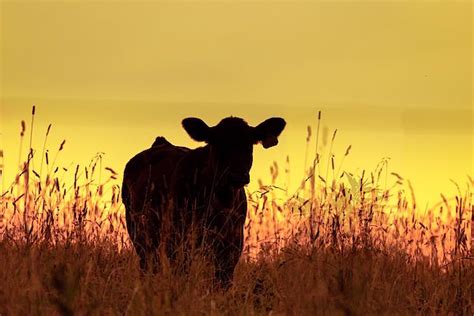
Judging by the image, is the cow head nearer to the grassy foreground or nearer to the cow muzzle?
the cow muzzle

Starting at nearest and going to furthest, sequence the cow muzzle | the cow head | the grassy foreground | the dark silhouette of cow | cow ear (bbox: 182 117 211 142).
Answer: the grassy foreground < the cow muzzle < the cow head < the dark silhouette of cow < cow ear (bbox: 182 117 211 142)

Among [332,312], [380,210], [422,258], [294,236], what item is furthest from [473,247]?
[332,312]

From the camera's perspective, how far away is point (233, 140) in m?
7.93

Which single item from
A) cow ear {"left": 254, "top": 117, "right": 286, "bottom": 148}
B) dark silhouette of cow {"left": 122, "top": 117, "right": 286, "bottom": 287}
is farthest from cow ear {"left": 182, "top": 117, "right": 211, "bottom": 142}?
cow ear {"left": 254, "top": 117, "right": 286, "bottom": 148}

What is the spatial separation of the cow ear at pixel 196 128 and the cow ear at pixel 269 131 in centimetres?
52

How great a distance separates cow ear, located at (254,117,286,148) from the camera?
8359 millimetres

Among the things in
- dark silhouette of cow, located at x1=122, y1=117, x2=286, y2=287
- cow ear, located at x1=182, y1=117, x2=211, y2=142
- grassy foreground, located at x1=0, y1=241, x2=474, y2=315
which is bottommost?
grassy foreground, located at x1=0, y1=241, x2=474, y2=315

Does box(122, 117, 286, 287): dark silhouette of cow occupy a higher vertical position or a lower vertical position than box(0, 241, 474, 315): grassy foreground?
higher

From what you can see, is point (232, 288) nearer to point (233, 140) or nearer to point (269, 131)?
point (233, 140)

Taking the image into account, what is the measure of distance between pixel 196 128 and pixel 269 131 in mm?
761

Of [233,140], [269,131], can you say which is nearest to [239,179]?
[233,140]

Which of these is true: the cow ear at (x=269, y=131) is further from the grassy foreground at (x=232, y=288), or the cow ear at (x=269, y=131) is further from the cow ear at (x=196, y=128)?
the grassy foreground at (x=232, y=288)

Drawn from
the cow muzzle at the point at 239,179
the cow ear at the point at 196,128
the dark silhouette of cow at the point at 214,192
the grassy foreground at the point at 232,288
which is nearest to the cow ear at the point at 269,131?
the dark silhouette of cow at the point at 214,192

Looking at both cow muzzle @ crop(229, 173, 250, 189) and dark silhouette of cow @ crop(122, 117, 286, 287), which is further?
dark silhouette of cow @ crop(122, 117, 286, 287)
